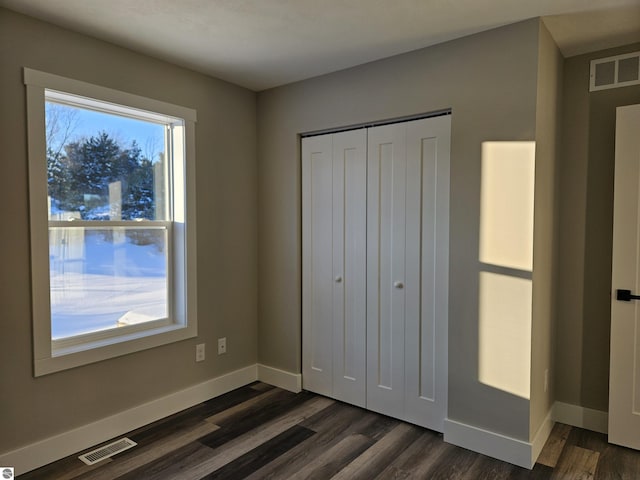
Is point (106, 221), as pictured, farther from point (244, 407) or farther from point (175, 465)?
point (244, 407)

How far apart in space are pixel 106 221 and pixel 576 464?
3.15m

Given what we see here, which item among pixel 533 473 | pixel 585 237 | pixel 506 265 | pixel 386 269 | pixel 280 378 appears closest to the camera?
pixel 533 473

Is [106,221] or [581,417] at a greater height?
[106,221]

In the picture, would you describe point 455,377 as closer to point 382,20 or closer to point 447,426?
point 447,426

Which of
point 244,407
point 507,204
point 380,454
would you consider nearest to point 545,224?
point 507,204

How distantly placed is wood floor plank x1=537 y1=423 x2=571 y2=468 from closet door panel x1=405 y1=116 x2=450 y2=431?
0.60 meters

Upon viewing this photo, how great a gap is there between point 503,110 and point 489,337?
130 cm

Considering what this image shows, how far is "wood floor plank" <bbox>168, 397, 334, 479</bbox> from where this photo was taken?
239 centimetres

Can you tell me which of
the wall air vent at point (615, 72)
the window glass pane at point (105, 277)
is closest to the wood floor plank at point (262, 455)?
the window glass pane at point (105, 277)

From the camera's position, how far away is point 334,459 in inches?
98.3

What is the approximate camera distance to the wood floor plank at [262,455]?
2.34 m

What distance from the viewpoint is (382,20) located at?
2.35m

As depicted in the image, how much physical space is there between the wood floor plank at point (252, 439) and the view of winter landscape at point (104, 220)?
41.0 inches

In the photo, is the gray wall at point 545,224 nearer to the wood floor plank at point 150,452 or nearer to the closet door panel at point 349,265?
the closet door panel at point 349,265
